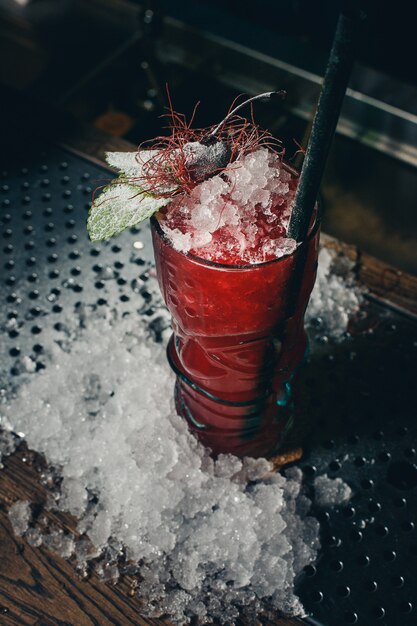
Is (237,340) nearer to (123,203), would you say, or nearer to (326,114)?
(123,203)

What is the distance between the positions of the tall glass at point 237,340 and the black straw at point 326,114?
0.07 m

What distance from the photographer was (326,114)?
1.75 feet

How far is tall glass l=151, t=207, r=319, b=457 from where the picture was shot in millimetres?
730

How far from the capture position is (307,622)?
0.91 meters

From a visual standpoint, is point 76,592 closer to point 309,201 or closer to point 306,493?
point 306,493

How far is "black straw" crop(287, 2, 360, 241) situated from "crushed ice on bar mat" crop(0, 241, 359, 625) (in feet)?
1.68

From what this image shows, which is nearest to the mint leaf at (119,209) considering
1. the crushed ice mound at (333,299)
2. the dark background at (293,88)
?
the crushed ice mound at (333,299)

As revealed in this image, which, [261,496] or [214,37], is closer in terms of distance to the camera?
[261,496]

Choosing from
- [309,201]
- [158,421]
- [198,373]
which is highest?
[309,201]

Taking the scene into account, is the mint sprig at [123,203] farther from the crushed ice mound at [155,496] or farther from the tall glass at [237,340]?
the crushed ice mound at [155,496]

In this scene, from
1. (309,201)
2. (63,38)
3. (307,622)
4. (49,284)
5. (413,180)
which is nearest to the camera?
(309,201)

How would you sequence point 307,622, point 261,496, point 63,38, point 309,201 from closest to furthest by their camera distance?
point 309,201 → point 307,622 → point 261,496 → point 63,38

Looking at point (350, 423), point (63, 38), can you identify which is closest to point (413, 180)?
point (350, 423)

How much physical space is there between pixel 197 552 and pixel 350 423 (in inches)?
13.8
